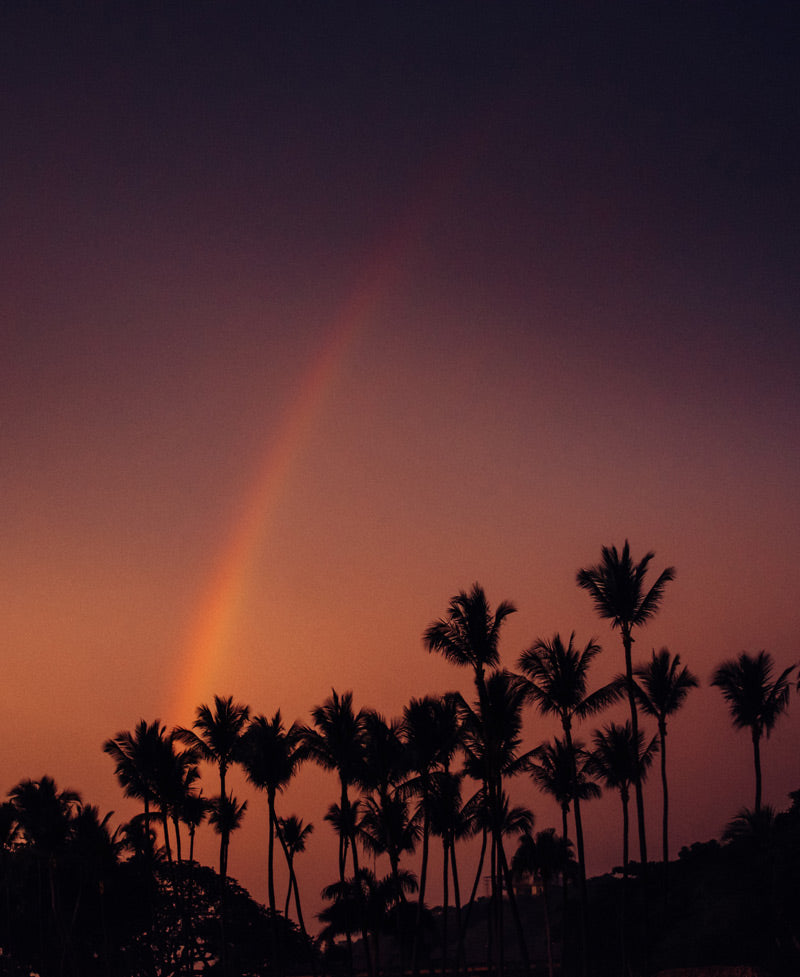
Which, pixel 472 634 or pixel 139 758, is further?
pixel 139 758

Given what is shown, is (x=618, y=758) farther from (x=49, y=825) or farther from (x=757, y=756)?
(x=49, y=825)

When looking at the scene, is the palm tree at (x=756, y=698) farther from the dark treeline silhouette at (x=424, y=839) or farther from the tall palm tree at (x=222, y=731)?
the tall palm tree at (x=222, y=731)

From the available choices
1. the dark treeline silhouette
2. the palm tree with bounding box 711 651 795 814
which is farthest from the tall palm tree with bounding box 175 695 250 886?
the palm tree with bounding box 711 651 795 814

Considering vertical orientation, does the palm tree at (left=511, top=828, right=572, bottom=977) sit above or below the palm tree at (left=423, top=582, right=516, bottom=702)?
below

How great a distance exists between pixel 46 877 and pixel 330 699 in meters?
29.2

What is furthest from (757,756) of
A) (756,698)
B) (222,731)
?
(222,731)

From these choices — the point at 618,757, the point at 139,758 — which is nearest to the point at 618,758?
the point at 618,757

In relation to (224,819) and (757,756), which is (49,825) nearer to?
(224,819)

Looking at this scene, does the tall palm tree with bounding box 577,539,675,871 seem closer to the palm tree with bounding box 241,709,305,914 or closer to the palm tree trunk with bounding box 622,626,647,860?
the palm tree trunk with bounding box 622,626,647,860

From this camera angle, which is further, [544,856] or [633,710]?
[544,856]

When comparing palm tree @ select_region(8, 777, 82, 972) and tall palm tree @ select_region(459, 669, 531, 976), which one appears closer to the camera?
Result: tall palm tree @ select_region(459, 669, 531, 976)

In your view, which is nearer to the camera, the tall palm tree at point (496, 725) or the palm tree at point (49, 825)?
the tall palm tree at point (496, 725)

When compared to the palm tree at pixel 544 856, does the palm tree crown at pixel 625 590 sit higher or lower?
higher

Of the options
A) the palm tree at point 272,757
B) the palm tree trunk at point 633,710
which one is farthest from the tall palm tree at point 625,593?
the palm tree at point 272,757
